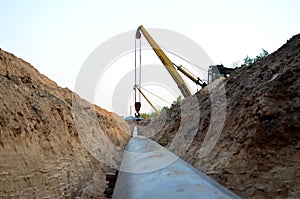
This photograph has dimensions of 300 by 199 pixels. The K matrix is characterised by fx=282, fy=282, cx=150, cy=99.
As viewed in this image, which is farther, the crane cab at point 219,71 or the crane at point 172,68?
the crane at point 172,68

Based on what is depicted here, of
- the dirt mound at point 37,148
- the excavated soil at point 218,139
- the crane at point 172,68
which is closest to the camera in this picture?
the excavated soil at point 218,139

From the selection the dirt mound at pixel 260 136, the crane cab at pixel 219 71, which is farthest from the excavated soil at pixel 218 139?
the crane cab at pixel 219 71

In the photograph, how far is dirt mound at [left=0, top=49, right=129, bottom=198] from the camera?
478cm

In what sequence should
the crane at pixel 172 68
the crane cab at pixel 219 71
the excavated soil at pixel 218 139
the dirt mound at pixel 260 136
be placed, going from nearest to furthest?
1. the dirt mound at pixel 260 136
2. the excavated soil at pixel 218 139
3. the crane cab at pixel 219 71
4. the crane at pixel 172 68

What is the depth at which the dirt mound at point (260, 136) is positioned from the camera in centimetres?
383

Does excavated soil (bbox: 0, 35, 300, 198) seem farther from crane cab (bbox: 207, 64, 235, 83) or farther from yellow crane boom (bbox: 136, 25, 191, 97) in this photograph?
yellow crane boom (bbox: 136, 25, 191, 97)

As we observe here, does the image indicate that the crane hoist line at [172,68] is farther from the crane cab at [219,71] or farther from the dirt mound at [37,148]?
the dirt mound at [37,148]

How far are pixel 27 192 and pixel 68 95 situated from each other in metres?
8.64

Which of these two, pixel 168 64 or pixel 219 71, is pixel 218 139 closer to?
pixel 219 71

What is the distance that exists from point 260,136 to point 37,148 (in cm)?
426

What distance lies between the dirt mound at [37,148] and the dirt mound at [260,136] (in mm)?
2894

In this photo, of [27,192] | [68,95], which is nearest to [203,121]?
[27,192]

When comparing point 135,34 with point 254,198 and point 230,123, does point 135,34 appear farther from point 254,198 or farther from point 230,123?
point 254,198

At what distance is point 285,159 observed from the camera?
155 inches
